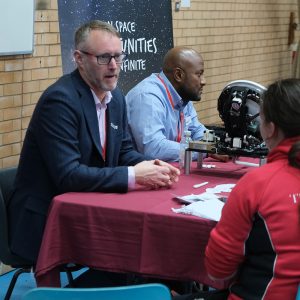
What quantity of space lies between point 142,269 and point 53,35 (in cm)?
246

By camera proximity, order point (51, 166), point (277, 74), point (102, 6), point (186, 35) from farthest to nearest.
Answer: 1. point (277, 74)
2. point (186, 35)
3. point (102, 6)
4. point (51, 166)

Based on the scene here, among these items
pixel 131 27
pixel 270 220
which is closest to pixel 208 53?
pixel 131 27

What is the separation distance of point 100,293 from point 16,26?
2.66 metres

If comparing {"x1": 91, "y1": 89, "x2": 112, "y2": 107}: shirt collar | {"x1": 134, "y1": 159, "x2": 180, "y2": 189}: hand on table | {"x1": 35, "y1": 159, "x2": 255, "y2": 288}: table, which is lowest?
{"x1": 35, "y1": 159, "x2": 255, "y2": 288}: table

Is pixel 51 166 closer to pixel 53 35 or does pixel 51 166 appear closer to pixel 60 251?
pixel 60 251

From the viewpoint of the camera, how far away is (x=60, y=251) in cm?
271

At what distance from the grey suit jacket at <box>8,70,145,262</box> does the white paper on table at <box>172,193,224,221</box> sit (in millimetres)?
381

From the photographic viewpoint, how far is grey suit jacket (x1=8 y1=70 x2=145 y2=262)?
2.86m

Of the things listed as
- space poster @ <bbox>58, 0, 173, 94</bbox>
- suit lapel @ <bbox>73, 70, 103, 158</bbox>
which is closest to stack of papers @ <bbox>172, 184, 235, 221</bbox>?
suit lapel @ <bbox>73, 70, 103, 158</bbox>

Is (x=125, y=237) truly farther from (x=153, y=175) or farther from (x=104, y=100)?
(x=104, y=100)

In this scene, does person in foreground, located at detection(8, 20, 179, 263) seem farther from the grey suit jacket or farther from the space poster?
the space poster

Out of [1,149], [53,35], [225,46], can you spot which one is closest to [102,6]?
[53,35]

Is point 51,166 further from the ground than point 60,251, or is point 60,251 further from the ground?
point 51,166

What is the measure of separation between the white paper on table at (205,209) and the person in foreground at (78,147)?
0.33m
